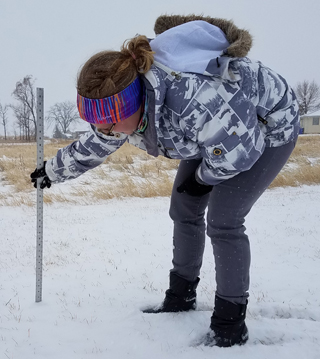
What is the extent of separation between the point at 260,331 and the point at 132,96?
153cm

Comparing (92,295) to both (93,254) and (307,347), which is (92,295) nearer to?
(93,254)

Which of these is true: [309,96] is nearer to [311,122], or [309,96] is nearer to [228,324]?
[311,122]

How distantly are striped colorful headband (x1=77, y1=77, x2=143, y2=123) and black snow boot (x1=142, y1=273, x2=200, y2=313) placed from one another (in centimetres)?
119

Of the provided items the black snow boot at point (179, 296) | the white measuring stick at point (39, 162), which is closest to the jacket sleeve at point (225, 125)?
the black snow boot at point (179, 296)

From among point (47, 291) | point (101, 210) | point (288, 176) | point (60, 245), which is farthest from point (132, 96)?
point (288, 176)

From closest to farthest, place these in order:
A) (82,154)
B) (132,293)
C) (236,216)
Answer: (236,216) < (82,154) < (132,293)

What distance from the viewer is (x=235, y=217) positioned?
165 cm

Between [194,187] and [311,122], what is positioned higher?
[194,187]

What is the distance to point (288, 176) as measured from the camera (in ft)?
26.2

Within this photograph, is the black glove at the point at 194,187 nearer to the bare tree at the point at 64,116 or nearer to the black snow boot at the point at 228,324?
the black snow boot at the point at 228,324

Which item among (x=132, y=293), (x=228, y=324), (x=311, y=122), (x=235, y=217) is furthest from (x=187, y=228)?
(x=311, y=122)

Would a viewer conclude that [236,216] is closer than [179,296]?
Yes

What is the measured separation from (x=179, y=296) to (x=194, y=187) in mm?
770

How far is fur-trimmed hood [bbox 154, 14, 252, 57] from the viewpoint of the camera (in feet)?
4.54
